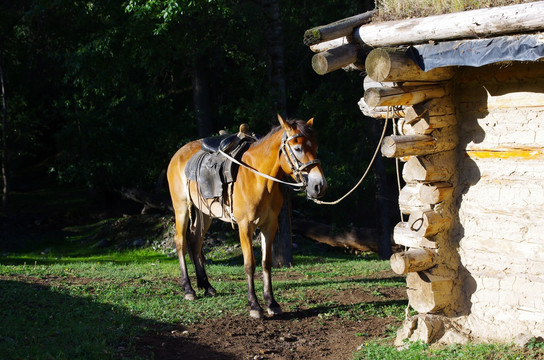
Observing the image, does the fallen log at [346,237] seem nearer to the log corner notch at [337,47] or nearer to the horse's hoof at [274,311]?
the horse's hoof at [274,311]

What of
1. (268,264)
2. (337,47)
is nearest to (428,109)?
(337,47)

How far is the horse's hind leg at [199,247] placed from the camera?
9.47 metres

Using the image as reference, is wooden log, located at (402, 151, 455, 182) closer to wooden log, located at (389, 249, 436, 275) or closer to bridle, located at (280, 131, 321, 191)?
wooden log, located at (389, 249, 436, 275)

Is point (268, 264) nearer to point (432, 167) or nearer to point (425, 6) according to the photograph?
point (432, 167)

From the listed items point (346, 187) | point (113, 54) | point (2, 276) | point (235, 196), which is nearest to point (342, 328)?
point (235, 196)

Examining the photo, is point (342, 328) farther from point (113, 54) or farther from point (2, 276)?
point (113, 54)

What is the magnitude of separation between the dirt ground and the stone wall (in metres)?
1.32

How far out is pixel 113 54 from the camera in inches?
568

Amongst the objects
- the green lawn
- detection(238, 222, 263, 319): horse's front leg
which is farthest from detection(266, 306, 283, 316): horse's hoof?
the green lawn

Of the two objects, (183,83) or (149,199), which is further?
(183,83)

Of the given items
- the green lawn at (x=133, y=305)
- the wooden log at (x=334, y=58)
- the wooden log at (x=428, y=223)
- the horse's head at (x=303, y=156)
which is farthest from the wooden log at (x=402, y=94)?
the green lawn at (x=133, y=305)

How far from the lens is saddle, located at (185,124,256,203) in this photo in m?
8.52

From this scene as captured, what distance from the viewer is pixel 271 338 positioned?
24.6ft

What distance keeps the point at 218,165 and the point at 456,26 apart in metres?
3.88
